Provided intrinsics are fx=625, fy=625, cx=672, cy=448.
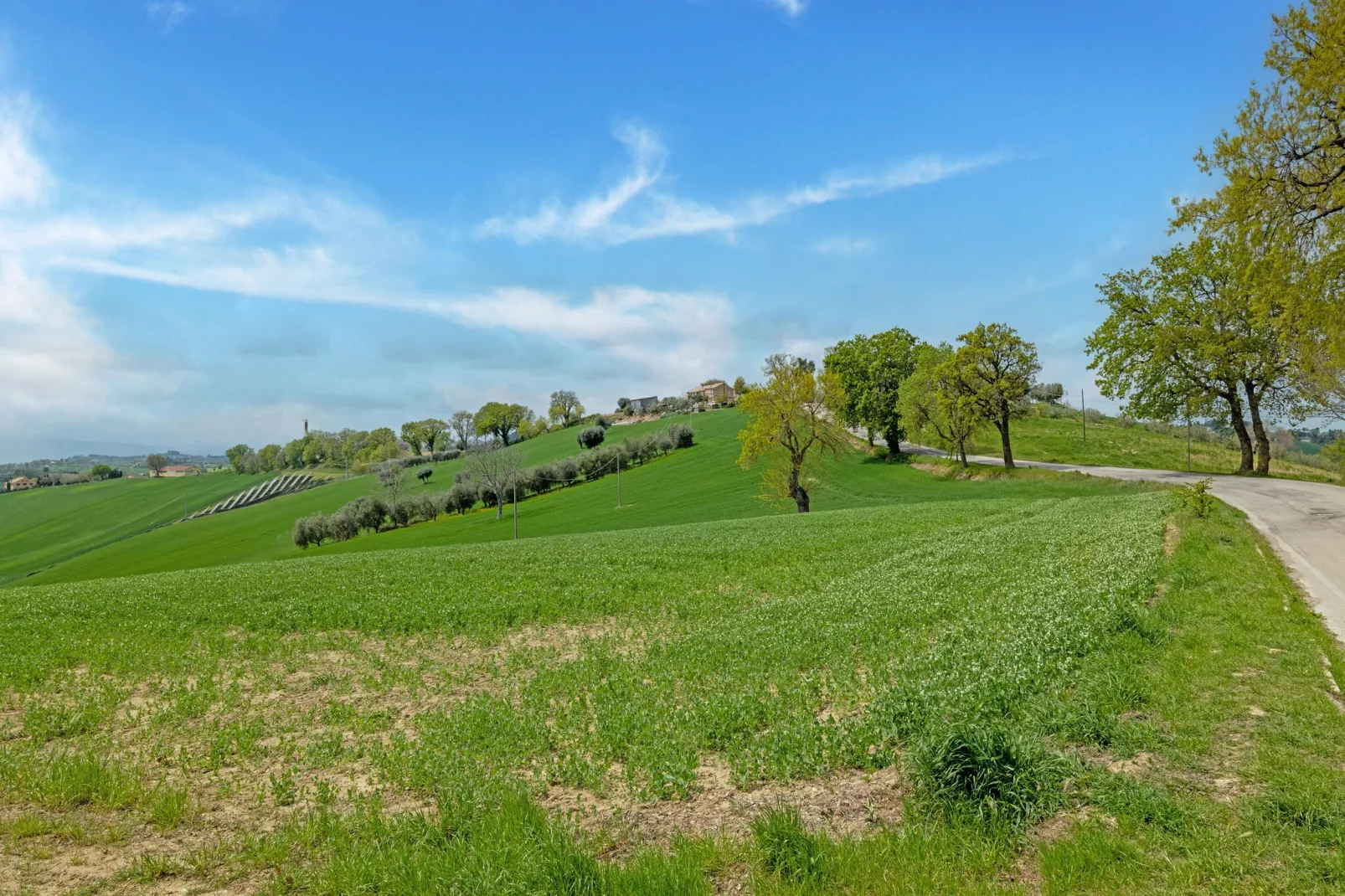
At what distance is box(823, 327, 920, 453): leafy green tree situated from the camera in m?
69.6

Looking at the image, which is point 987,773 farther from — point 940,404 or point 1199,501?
point 940,404

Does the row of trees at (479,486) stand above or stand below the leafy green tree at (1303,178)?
below

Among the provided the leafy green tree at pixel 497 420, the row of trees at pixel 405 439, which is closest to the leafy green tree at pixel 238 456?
the row of trees at pixel 405 439

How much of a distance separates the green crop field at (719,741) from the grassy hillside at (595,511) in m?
37.7

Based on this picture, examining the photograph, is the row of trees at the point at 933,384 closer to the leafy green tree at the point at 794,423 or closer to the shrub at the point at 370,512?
the leafy green tree at the point at 794,423

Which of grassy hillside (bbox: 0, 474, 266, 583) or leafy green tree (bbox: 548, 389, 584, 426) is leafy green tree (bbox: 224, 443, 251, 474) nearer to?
grassy hillside (bbox: 0, 474, 266, 583)

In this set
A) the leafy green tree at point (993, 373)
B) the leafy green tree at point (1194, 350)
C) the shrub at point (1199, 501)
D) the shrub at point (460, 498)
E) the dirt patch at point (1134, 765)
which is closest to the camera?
the dirt patch at point (1134, 765)

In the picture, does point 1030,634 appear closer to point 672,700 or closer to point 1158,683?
point 1158,683

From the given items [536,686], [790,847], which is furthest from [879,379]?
[790,847]

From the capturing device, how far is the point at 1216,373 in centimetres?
4019

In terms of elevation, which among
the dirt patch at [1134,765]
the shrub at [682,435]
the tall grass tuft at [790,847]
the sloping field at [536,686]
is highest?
the shrub at [682,435]

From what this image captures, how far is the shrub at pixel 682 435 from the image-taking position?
99750 mm

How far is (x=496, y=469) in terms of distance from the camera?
7406 cm

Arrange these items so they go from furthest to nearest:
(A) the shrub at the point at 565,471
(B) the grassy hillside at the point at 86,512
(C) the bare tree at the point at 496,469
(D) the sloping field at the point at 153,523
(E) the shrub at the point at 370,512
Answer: (B) the grassy hillside at the point at 86,512 → (A) the shrub at the point at 565,471 → (E) the shrub at the point at 370,512 → (D) the sloping field at the point at 153,523 → (C) the bare tree at the point at 496,469
